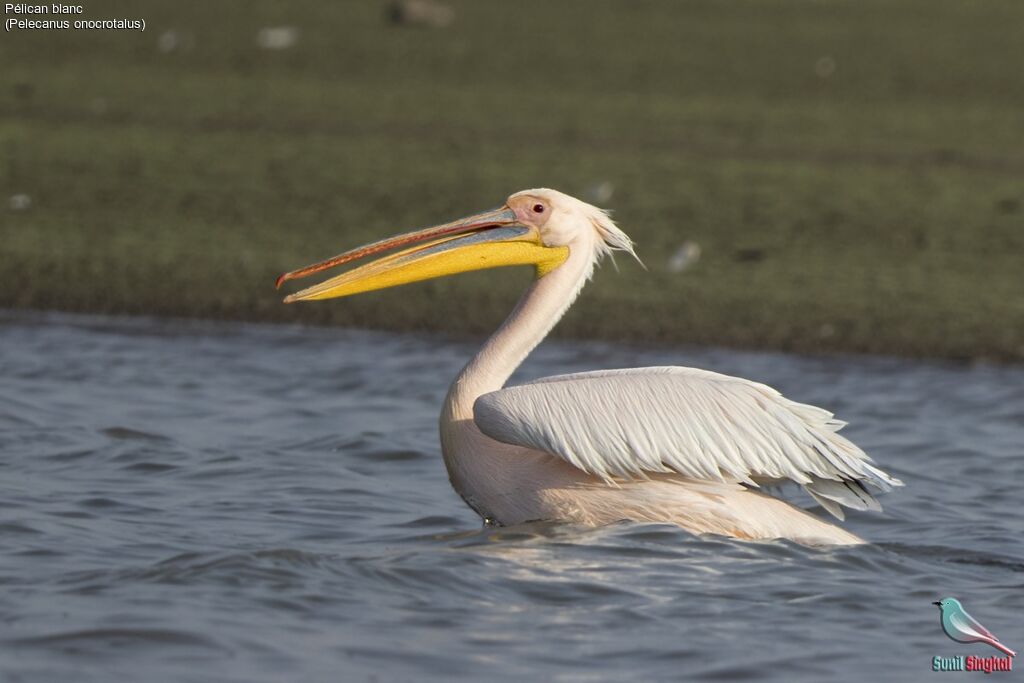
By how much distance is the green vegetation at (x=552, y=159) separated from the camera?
831 centimetres

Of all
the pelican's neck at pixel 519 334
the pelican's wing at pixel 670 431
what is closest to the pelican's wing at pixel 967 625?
the pelican's wing at pixel 670 431

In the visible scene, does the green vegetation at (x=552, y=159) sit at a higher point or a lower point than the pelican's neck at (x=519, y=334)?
higher

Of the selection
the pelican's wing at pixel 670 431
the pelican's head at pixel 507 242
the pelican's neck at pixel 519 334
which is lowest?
the pelican's wing at pixel 670 431

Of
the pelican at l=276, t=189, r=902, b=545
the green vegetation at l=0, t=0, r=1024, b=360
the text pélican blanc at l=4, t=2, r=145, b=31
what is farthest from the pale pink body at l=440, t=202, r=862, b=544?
the text pélican blanc at l=4, t=2, r=145, b=31

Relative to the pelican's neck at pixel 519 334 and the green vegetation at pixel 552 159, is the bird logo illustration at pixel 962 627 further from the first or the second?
the green vegetation at pixel 552 159

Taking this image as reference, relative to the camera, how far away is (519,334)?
203 inches

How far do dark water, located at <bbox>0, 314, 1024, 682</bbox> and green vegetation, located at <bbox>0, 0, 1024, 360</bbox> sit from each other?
2.73 ft

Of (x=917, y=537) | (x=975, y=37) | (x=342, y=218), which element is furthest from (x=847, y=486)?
(x=975, y=37)

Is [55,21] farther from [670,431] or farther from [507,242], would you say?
[670,431]

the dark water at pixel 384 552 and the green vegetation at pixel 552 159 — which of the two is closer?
the dark water at pixel 384 552

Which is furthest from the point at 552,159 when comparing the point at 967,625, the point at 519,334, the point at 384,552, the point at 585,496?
the point at 967,625

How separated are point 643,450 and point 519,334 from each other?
2.01 ft

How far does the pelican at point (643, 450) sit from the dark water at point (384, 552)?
94 mm

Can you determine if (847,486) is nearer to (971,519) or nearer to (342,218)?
(971,519)
